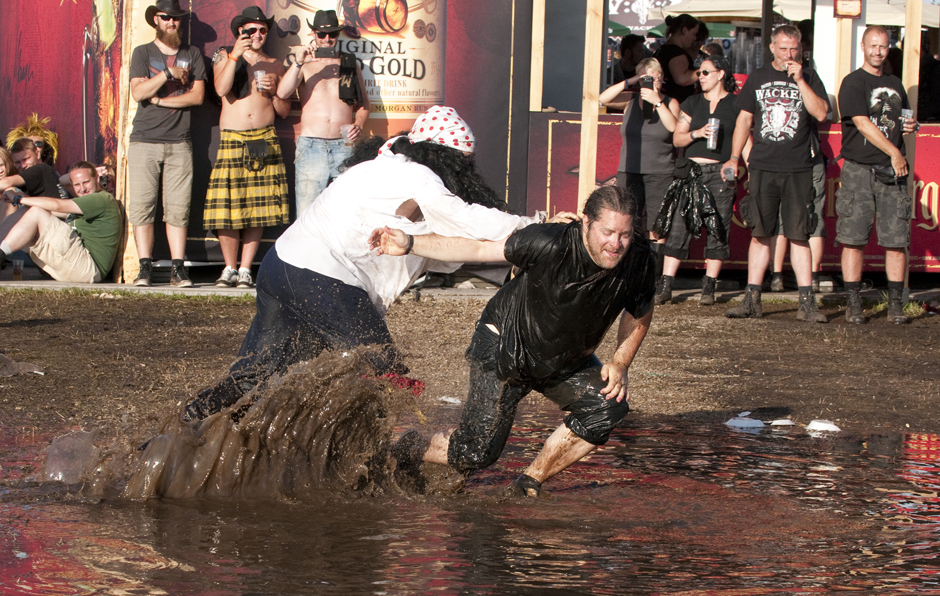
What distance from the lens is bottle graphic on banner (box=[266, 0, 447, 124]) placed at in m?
11.2

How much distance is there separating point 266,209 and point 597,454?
226 inches

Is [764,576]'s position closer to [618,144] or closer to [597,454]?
[597,454]

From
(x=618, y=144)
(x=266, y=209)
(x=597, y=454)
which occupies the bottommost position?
(x=597, y=454)

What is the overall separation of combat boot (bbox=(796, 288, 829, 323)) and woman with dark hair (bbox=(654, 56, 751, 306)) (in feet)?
2.76

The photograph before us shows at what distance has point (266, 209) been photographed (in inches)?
419

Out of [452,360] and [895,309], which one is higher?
[895,309]

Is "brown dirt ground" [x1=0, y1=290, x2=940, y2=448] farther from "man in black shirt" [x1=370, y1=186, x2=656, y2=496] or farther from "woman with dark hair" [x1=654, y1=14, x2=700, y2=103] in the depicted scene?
"woman with dark hair" [x1=654, y1=14, x2=700, y2=103]

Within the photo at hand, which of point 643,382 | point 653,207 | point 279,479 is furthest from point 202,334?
point 653,207

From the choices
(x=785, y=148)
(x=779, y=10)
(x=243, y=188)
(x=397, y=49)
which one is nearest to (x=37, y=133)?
(x=243, y=188)

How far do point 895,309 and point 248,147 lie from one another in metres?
A: 6.03

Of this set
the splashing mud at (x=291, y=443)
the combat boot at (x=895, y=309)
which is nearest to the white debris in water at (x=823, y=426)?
the splashing mud at (x=291, y=443)

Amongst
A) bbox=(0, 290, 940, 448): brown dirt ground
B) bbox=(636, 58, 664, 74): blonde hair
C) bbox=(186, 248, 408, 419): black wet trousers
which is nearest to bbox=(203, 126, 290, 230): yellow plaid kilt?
bbox=(0, 290, 940, 448): brown dirt ground

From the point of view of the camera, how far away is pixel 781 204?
9.71m

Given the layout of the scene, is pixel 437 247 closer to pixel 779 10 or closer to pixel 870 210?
pixel 870 210
